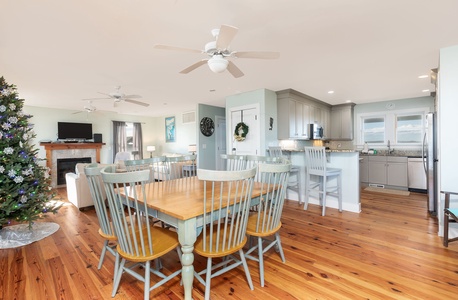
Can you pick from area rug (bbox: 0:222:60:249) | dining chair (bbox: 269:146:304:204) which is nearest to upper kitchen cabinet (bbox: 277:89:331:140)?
dining chair (bbox: 269:146:304:204)

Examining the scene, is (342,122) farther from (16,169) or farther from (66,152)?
(66,152)

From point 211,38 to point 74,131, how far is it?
6194 mm

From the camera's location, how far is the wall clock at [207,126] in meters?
6.20

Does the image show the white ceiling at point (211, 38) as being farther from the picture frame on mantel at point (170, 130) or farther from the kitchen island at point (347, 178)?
the picture frame on mantel at point (170, 130)

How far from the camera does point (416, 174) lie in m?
4.92

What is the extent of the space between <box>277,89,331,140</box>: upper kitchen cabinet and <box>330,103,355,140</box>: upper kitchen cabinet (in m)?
1.20

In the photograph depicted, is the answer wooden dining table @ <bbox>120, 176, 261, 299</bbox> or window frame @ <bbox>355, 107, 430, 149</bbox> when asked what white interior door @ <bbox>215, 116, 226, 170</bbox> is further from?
wooden dining table @ <bbox>120, 176, 261, 299</bbox>

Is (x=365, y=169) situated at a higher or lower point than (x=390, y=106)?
lower

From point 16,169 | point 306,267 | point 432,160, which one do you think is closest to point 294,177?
point 432,160

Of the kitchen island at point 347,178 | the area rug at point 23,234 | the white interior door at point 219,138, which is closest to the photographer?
the area rug at point 23,234

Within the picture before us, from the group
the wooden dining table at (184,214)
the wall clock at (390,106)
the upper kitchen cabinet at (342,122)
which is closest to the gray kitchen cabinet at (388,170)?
the upper kitchen cabinet at (342,122)

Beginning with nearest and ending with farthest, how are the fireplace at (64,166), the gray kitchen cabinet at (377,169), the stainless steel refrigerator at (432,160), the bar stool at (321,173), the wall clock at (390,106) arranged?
the stainless steel refrigerator at (432,160)
the bar stool at (321,173)
the gray kitchen cabinet at (377,169)
the wall clock at (390,106)
the fireplace at (64,166)

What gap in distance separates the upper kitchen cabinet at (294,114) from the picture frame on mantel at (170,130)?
444cm

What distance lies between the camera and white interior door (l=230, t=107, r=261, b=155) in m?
4.77
